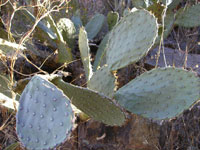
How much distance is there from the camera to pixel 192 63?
97.0 inches

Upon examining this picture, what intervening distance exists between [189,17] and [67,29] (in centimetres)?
118

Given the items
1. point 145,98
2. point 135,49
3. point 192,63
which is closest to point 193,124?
point 192,63

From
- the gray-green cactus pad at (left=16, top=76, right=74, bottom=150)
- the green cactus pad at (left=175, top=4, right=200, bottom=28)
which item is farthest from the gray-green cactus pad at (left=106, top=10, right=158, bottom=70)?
the green cactus pad at (left=175, top=4, right=200, bottom=28)

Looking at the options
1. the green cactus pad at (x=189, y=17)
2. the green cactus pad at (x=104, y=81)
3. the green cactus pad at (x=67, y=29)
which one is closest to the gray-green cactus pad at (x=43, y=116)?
the green cactus pad at (x=104, y=81)

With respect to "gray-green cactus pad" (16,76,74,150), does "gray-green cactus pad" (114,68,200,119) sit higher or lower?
lower

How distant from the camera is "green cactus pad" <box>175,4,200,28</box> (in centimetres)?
269

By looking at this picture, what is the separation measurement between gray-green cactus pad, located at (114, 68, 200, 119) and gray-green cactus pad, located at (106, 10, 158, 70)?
136 mm

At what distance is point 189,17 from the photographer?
8.91 ft

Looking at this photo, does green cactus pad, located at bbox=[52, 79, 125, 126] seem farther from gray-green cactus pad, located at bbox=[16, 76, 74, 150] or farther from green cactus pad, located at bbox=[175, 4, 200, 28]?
green cactus pad, located at bbox=[175, 4, 200, 28]

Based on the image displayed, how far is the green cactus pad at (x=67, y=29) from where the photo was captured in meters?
2.44

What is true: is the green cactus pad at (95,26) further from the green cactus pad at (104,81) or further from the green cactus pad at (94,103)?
the green cactus pad at (94,103)

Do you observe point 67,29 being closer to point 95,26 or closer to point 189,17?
point 95,26

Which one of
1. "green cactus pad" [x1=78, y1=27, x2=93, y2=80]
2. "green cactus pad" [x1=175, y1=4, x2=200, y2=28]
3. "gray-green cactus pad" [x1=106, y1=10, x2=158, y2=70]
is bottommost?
"green cactus pad" [x1=175, y1=4, x2=200, y2=28]

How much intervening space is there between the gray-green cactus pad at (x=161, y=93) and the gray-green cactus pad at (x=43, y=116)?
0.52 meters
